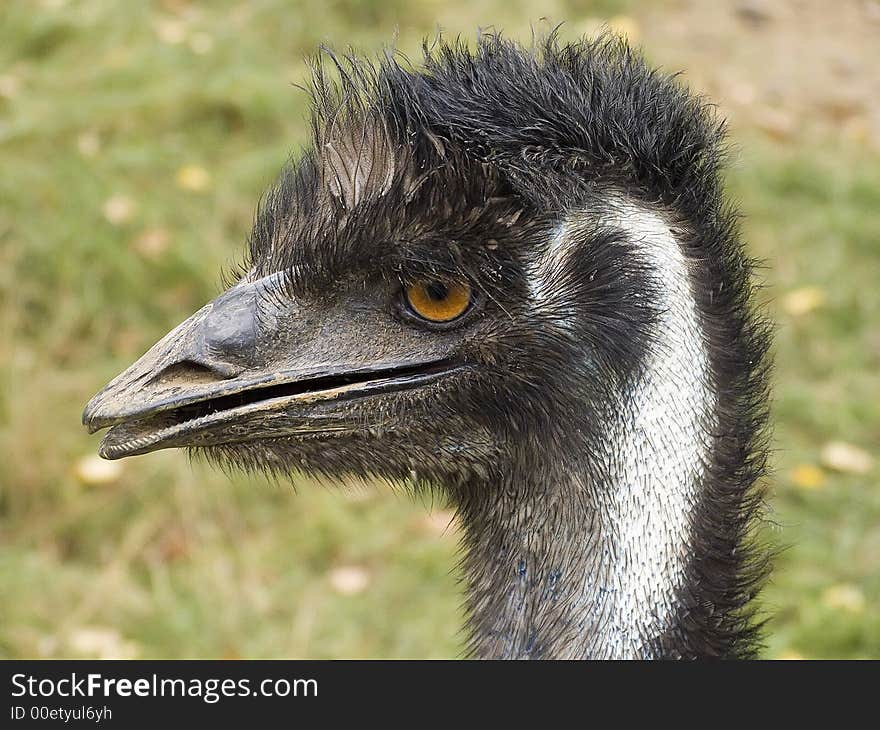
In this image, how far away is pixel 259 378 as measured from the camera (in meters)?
2.12

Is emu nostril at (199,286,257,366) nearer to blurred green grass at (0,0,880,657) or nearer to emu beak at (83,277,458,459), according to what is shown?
emu beak at (83,277,458,459)

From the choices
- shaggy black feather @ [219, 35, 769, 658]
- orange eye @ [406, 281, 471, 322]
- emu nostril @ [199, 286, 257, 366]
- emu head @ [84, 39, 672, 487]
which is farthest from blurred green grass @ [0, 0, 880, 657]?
emu nostril @ [199, 286, 257, 366]

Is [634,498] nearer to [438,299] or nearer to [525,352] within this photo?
[525,352]

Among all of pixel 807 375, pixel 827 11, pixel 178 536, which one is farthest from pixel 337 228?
pixel 827 11

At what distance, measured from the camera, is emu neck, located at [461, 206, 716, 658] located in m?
2.06

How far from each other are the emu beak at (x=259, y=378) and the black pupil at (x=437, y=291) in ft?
0.28

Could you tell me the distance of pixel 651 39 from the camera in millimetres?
6582

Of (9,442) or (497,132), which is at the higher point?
(9,442)

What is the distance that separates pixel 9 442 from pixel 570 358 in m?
2.79

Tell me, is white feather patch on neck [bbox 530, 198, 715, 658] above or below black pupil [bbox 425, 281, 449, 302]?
below

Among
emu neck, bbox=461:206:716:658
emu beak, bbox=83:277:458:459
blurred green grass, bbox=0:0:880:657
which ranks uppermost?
blurred green grass, bbox=0:0:880:657

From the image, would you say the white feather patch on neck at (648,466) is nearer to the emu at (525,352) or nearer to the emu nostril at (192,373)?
the emu at (525,352)

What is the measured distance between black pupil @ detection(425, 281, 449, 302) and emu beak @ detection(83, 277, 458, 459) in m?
0.08
